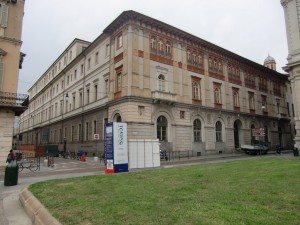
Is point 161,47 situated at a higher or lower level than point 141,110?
higher

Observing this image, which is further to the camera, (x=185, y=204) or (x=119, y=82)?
(x=119, y=82)

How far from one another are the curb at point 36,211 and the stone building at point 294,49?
27.5 metres

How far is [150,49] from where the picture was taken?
29.8 meters

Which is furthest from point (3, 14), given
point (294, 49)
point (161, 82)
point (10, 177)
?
point (294, 49)

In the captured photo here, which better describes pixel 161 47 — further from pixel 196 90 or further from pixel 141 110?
pixel 141 110

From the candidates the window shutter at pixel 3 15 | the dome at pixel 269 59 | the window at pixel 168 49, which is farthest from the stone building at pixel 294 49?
the dome at pixel 269 59

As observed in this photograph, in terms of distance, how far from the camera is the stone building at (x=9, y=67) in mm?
19953

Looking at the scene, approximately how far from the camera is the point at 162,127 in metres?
29.5

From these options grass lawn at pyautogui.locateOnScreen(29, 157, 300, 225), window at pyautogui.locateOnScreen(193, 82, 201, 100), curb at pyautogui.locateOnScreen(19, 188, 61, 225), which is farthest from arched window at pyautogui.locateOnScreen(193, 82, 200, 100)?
curb at pyautogui.locateOnScreen(19, 188, 61, 225)

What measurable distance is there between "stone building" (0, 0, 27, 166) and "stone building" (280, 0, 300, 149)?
26969 millimetres

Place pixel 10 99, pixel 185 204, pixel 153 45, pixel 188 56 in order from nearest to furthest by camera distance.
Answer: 1. pixel 185 204
2. pixel 10 99
3. pixel 153 45
4. pixel 188 56

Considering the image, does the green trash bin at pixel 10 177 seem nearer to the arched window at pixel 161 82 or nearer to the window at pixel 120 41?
the arched window at pixel 161 82

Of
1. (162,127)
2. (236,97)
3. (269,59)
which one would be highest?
(269,59)

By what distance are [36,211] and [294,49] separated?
30550 millimetres
